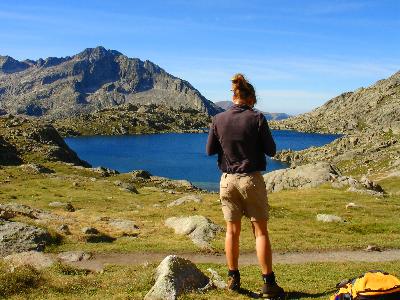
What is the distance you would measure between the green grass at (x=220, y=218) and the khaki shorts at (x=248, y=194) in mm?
16480

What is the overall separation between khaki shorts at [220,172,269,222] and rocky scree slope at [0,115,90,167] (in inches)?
4159

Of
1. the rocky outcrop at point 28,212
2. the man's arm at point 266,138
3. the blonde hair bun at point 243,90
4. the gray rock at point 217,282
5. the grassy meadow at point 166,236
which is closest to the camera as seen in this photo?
the man's arm at point 266,138

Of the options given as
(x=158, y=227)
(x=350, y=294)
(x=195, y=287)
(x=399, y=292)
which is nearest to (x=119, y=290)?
(x=195, y=287)

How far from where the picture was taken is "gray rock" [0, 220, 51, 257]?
27.2 metres

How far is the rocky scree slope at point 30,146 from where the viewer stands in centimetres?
11719

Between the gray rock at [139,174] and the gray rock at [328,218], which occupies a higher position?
the gray rock at [328,218]

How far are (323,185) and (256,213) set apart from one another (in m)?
55.9

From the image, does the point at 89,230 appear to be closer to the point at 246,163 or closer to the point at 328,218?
the point at 328,218

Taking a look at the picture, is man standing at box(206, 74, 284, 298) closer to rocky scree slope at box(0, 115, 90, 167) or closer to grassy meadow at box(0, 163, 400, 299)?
grassy meadow at box(0, 163, 400, 299)

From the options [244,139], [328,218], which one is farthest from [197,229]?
[244,139]

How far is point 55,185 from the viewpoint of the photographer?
72188 mm

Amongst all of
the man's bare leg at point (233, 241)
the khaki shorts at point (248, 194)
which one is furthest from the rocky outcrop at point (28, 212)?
the khaki shorts at point (248, 194)

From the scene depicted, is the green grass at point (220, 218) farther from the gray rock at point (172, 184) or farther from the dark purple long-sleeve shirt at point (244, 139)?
the gray rock at point (172, 184)

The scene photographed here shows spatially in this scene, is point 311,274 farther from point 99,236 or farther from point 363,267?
point 99,236
